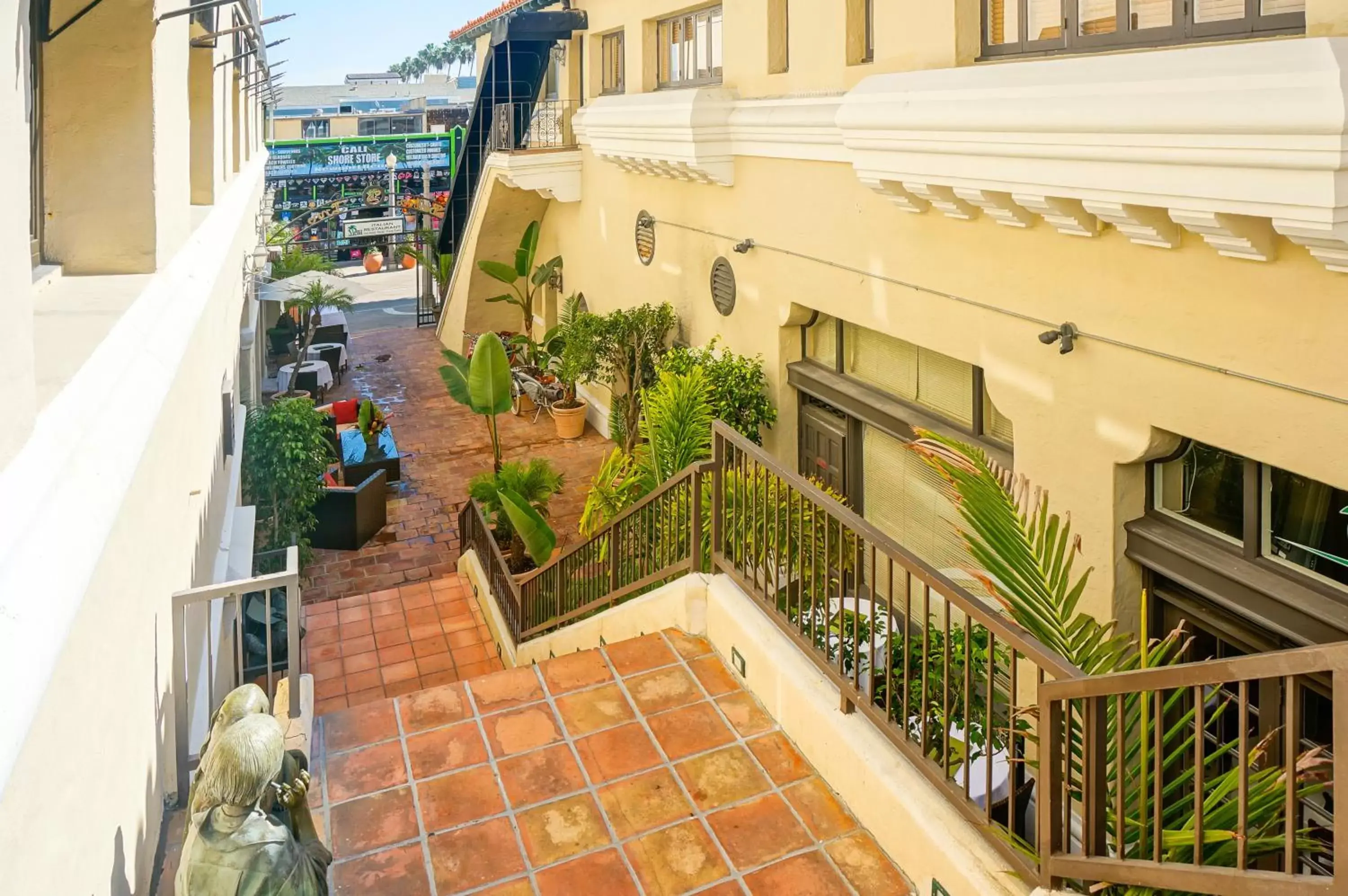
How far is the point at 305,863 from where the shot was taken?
2955mm

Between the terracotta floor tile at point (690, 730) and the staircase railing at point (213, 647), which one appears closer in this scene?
the staircase railing at point (213, 647)

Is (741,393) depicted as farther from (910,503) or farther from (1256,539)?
(1256,539)

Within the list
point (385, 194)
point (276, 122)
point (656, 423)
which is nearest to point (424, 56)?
point (276, 122)

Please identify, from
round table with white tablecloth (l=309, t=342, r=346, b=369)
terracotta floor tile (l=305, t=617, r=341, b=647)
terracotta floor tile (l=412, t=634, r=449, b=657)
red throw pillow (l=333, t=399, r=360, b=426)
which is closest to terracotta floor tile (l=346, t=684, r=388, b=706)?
terracotta floor tile (l=412, t=634, r=449, b=657)

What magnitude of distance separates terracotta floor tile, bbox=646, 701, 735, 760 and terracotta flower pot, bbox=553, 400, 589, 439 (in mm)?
10002

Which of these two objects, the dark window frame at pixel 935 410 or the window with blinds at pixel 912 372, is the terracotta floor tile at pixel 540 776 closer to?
the dark window frame at pixel 935 410

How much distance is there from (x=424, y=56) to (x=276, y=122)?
258 feet

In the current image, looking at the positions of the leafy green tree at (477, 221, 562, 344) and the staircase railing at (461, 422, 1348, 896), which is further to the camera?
the leafy green tree at (477, 221, 562, 344)

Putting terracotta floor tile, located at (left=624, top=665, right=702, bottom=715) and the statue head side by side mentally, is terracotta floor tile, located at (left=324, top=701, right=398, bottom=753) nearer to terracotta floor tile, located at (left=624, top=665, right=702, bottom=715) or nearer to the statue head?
terracotta floor tile, located at (left=624, top=665, right=702, bottom=715)

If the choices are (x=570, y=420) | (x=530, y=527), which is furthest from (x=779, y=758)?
(x=570, y=420)

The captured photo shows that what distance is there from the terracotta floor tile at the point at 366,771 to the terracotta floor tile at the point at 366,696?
3.94m

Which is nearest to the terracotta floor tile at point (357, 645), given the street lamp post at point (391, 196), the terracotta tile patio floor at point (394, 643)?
the terracotta tile patio floor at point (394, 643)

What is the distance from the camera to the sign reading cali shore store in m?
35.7

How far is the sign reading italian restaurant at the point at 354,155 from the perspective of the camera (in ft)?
111
